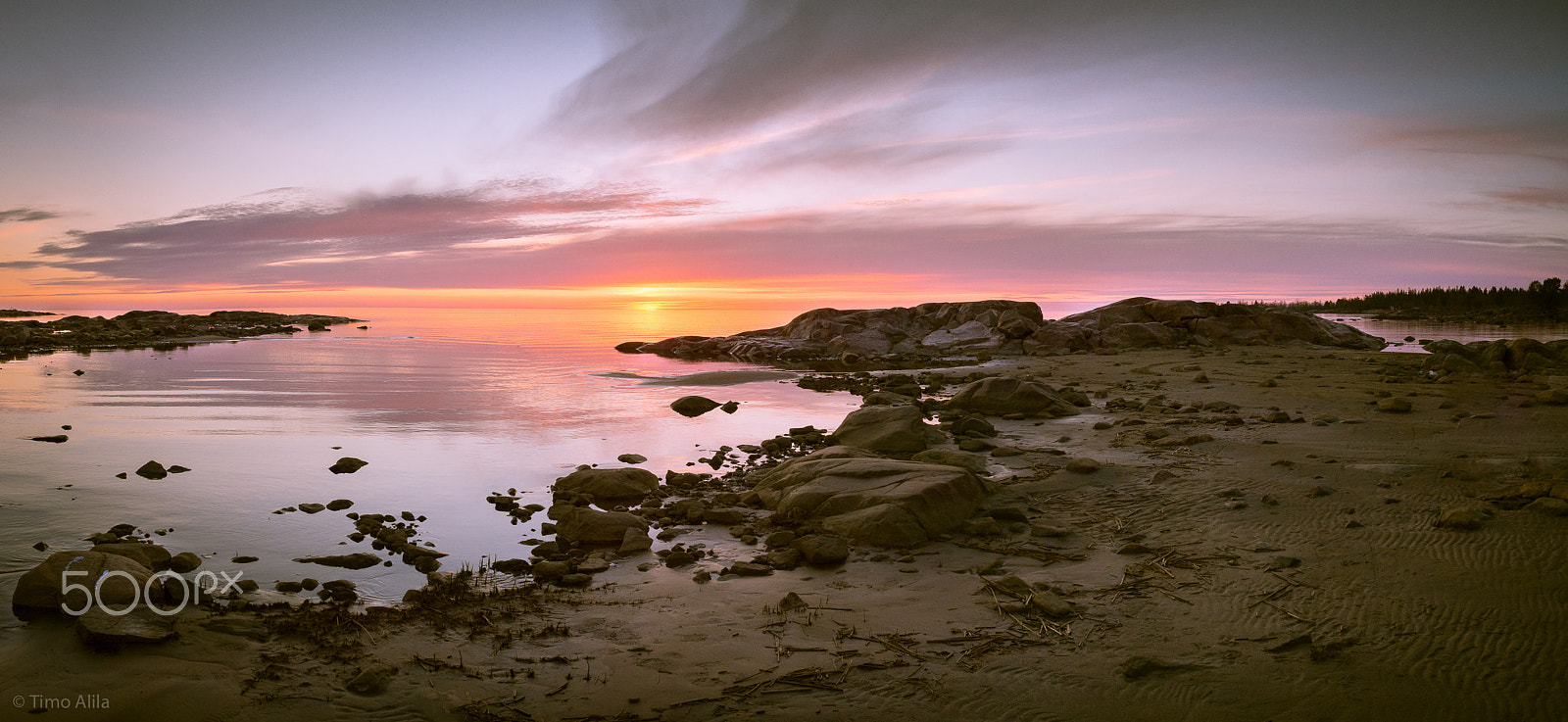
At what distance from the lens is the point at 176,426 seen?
20172 mm

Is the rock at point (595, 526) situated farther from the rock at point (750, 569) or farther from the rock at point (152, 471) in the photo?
the rock at point (152, 471)

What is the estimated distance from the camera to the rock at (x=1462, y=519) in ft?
29.0

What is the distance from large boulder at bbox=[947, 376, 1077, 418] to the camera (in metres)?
20.2

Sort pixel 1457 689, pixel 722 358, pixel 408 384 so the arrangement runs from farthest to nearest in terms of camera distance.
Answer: pixel 722 358 < pixel 408 384 < pixel 1457 689

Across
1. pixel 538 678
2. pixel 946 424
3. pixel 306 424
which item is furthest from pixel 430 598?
pixel 306 424

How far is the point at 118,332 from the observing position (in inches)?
2311

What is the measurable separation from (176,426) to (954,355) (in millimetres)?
36601

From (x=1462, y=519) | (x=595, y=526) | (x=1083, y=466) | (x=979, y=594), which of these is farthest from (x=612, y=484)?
(x=1462, y=519)

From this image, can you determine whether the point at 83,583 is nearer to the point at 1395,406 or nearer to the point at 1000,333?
the point at 1395,406

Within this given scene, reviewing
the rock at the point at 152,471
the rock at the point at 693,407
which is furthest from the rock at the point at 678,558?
the rock at the point at 693,407

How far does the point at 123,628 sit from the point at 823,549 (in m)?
6.77

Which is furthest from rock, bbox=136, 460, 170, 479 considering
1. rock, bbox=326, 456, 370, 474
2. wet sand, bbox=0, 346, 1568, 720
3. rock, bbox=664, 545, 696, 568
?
rock, bbox=664, 545, 696, 568

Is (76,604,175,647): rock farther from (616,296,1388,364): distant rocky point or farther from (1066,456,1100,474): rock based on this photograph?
(616,296,1388,364): distant rocky point

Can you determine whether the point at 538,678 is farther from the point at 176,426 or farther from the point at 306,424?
the point at 176,426
